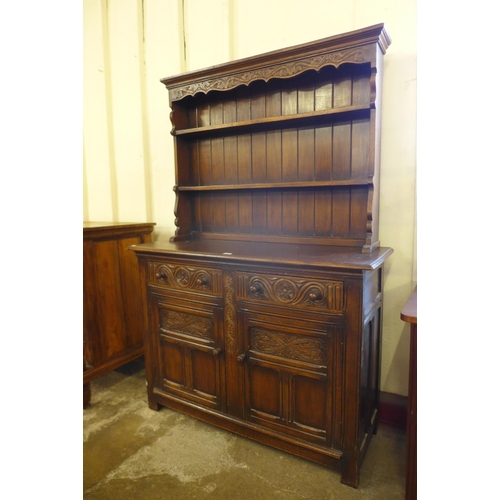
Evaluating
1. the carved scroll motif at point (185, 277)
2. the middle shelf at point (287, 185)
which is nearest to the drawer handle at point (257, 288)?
the carved scroll motif at point (185, 277)

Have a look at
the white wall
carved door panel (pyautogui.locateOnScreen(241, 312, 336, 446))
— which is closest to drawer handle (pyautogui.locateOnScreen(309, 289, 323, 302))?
carved door panel (pyautogui.locateOnScreen(241, 312, 336, 446))

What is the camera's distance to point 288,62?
1.74 m

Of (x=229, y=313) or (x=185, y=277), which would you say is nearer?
(x=229, y=313)

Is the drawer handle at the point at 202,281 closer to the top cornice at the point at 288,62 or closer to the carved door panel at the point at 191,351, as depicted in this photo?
the carved door panel at the point at 191,351

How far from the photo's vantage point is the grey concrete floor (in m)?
1.56

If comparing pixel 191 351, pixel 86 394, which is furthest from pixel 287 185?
pixel 86 394

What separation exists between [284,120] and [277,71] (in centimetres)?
24

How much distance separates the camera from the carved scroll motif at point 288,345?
1.59m

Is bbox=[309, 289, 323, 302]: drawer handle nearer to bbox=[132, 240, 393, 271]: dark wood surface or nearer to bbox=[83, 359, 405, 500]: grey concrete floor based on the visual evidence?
bbox=[132, 240, 393, 271]: dark wood surface

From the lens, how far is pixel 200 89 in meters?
2.04

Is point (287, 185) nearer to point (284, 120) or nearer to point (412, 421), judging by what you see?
point (284, 120)
